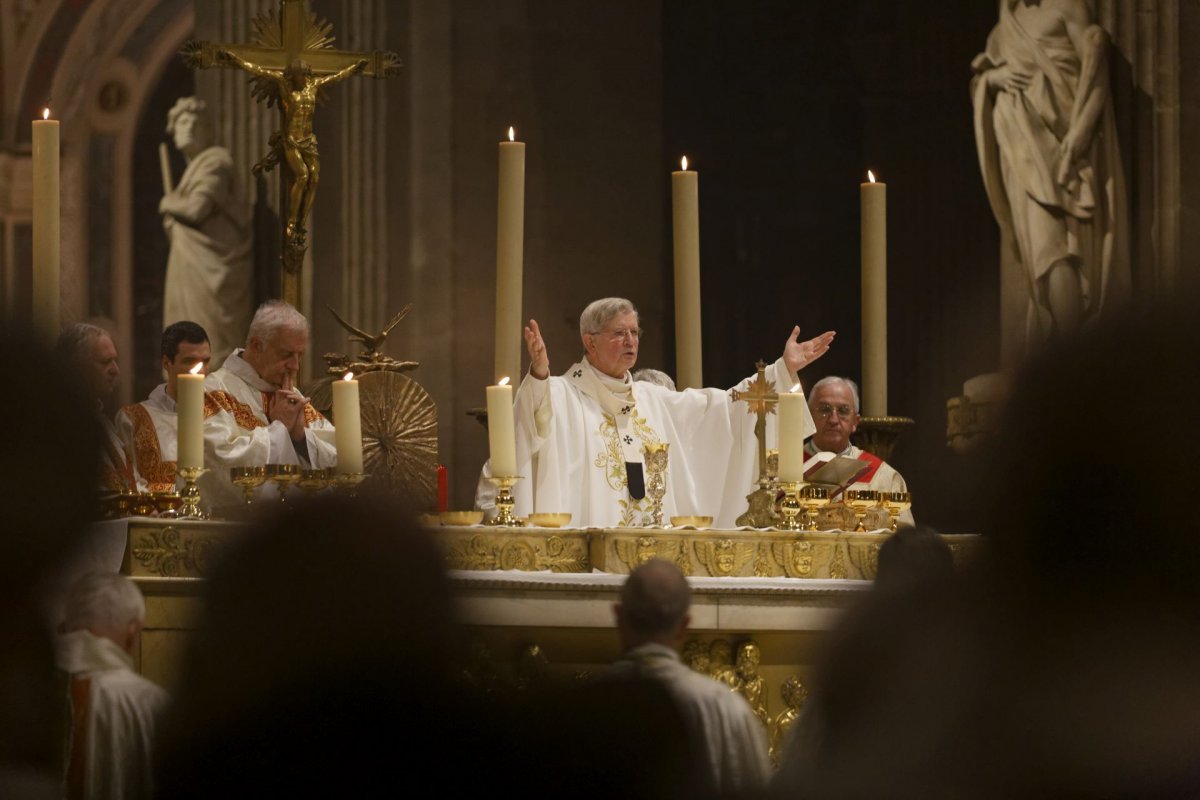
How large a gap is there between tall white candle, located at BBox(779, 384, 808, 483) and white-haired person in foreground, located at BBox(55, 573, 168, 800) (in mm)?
2102

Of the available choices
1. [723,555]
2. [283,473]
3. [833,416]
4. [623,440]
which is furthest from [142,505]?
[833,416]

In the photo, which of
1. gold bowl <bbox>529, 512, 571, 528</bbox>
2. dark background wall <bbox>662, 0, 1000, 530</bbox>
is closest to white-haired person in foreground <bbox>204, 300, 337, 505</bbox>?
gold bowl <bbox>529, 512, 571, 528</bbox>

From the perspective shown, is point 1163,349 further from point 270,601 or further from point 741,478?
point 741,478

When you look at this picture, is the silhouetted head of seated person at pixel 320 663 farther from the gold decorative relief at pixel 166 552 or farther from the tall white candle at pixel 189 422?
the tall white candle at pixel 189 422

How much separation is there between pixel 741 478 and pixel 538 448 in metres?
0.72

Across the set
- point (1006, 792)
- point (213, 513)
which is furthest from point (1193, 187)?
point (1006, 792)

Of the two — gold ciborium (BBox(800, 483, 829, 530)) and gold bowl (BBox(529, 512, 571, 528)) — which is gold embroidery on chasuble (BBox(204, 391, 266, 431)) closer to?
gold bowl (BBox(529, 512, 571, 528))

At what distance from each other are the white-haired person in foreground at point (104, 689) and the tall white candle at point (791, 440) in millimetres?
2102

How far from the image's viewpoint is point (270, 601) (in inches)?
58.3

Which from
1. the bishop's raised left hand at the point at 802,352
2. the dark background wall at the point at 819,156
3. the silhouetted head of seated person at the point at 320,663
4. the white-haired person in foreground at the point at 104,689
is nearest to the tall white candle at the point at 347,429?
the white-haired person in foreground at the point at 104,689

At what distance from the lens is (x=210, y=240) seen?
12.1m

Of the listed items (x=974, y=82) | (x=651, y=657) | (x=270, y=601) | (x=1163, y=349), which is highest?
(x=974, y=82)

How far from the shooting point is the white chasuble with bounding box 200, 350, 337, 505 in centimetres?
601

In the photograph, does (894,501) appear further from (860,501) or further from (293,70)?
(293,70)
